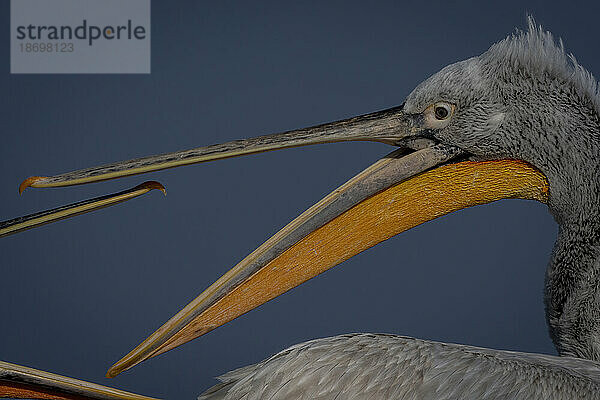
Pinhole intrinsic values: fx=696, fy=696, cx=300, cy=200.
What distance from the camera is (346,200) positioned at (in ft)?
5.55

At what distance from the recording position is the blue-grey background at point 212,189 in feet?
15.3

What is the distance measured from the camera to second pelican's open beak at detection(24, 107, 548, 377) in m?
1.66

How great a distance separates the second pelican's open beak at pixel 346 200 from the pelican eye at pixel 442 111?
44 millimetres

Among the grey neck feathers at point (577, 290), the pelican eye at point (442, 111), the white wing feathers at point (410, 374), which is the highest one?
the pelican eye at point (442, 111)

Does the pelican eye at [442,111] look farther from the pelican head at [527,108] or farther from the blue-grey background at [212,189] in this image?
the blue-grey background at [212,189]

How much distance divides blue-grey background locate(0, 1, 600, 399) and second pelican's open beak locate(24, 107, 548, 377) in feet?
9.53

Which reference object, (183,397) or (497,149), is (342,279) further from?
(497,149)

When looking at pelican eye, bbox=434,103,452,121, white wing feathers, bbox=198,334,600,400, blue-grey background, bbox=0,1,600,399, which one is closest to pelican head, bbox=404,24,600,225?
pelican eye, bbox=434,103,452,121

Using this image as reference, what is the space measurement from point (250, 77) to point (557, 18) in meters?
2.05

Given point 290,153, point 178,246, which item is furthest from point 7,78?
point 290,153

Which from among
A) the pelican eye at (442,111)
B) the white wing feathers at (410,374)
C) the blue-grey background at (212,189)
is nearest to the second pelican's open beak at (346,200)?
the pelican eye at (442,111)

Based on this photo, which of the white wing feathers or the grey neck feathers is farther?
the grey neck feathers

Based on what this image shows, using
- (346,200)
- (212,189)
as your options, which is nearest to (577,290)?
(346,200)

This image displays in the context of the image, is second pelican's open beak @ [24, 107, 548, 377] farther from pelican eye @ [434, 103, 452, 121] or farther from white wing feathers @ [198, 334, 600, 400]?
white wing feathers @ [198, 334, 600, 400]
